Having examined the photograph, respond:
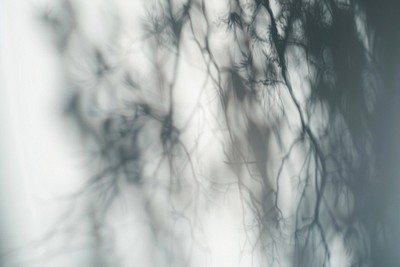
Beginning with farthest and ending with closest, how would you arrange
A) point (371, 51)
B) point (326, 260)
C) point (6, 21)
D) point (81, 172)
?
point (371, 51) → point (326, 260) → point (81, 172) → point (6, 21)

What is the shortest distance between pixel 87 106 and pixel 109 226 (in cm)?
39

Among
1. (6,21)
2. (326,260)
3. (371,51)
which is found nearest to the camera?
(6,21)

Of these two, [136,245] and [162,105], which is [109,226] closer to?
[136,245]

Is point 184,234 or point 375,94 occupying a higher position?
point 375,94

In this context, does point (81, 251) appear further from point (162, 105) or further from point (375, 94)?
point (375, 94)

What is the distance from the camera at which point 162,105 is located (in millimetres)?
1261

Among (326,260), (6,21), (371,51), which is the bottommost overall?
(326,260)

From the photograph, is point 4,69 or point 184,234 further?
point 184,234

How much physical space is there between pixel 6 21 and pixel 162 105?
54cm

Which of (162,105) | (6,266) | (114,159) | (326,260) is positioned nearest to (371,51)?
(326,260)

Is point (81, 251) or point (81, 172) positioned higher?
point (81, 172)

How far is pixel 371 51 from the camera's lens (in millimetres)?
2232

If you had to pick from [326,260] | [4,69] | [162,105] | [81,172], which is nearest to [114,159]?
[81,172]

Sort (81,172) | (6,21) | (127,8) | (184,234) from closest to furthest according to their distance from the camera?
(6,21) < (81,172) < (127,8) < (184,234)
